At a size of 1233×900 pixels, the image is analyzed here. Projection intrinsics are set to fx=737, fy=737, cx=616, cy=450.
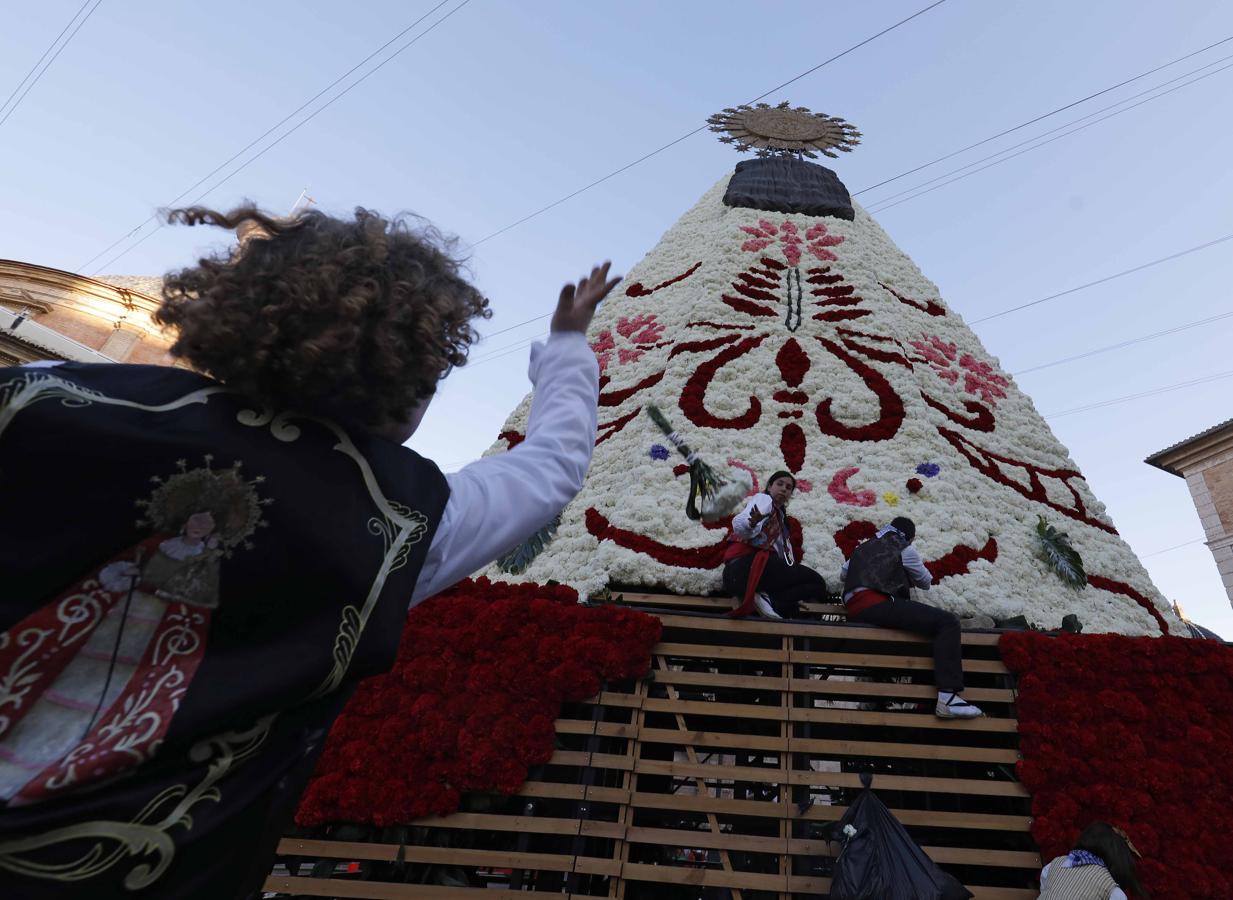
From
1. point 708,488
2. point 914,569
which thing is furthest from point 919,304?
point 708,488

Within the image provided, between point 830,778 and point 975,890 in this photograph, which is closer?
point 975,890

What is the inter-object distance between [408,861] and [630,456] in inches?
131

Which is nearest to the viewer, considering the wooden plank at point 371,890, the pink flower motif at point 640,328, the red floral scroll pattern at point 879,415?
the wooden plank at point 371,890

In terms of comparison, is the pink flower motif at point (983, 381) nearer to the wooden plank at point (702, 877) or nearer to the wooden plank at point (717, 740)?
the wooden plank at point (717, 740)

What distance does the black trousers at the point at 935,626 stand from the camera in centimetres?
389

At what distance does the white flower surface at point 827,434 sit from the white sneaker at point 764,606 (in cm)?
46

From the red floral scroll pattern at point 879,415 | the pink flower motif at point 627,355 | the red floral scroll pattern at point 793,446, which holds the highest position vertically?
the pink flower motif at point 627,355

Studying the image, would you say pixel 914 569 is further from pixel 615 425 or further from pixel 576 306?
pixel 576 306

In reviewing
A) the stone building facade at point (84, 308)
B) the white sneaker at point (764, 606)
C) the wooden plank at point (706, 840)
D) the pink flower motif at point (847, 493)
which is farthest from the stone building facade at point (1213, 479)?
the stone building facade at point (84, 308)

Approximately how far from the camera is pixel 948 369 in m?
7.39

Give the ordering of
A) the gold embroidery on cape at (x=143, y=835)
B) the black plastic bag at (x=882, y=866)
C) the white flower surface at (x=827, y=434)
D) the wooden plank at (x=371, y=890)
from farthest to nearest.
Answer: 1. the white flower surface at (x=827, y=434)
2. the wooden plank at (x=371, y=890)
3. the black plastic bag at (x=882, y=866)
4. the gold embroidery on cape at (x=143, y=835)

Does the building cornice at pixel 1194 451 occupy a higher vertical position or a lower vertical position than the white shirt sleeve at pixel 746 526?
higher

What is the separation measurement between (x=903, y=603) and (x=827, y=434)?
2.23 metres

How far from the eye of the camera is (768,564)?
4.57 meters
